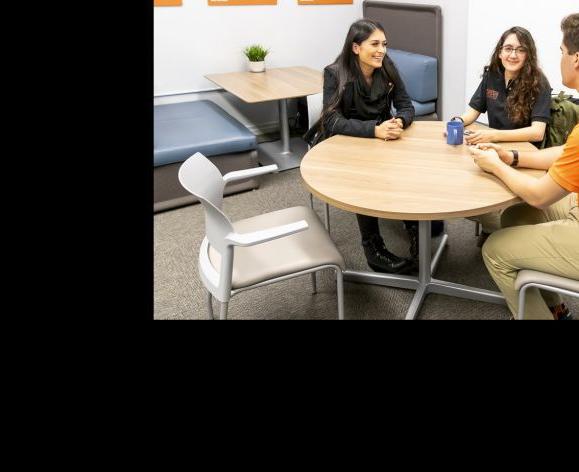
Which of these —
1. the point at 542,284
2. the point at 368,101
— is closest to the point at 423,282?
the point at 542,284

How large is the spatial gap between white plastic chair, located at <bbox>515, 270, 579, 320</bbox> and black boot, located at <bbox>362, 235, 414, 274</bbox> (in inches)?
35.4

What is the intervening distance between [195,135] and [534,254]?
2.67 meters

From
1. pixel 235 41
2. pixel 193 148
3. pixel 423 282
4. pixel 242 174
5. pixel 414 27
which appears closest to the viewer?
pixel 242 174

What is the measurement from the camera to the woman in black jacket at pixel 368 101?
2521mm

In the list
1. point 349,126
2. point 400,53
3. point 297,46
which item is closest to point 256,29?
point 297,46

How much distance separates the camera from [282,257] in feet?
6.63

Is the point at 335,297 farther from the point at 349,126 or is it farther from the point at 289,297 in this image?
the point at 349,126

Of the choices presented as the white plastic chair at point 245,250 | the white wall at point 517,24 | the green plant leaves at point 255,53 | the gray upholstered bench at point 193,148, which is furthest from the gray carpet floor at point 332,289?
the green plant leaves at point 255,53

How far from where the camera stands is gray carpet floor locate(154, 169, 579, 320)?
252cm

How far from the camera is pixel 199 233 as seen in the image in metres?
3.40

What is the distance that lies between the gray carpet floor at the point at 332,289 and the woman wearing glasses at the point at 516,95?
15.0 inches

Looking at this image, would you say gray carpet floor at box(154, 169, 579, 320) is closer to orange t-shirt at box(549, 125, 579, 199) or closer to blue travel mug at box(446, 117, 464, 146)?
blue travel mug at box(446, 117, 464, 146)

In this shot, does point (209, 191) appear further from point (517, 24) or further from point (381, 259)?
point (517, 24)

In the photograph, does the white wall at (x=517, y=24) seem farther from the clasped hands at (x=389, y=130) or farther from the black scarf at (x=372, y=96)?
the clasped hands at (x=389, y=130)
